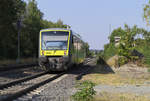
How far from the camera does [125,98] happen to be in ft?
28.1

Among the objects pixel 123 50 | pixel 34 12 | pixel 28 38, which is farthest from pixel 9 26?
pixel 34 12

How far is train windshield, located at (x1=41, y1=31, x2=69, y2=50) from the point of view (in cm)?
1786

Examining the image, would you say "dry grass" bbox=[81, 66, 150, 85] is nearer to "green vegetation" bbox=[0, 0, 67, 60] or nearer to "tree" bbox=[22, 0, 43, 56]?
"green vegetation" bbox=[0, 0, 67, 60]

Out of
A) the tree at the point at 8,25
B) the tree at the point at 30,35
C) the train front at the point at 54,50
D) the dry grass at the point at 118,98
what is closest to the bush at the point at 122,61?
the train front at the point at 54,50

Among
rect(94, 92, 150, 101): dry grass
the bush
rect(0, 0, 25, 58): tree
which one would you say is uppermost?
rect(0, 0, 25, 58): tree

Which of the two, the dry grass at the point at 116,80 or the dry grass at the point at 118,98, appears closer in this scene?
the dry grass at the point at 118,98

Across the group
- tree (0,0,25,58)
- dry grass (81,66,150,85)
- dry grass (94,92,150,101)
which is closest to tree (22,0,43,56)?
tree (0,0,25,58)

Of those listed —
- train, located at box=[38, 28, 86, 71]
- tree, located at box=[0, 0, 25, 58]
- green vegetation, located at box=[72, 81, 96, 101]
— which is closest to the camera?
green vegetation, located at box=[72, 81, 96, 101]

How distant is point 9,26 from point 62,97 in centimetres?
2563

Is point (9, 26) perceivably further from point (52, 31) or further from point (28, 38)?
point (52, 31)

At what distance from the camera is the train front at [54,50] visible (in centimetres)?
1761

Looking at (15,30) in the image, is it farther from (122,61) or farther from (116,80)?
(116,80)

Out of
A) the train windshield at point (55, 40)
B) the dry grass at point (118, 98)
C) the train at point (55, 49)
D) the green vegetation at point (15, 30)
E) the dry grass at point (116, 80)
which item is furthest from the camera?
→ the green vegetation at point (15, 30)

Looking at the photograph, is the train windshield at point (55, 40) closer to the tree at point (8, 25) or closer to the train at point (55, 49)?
the train at point (55, 49)
